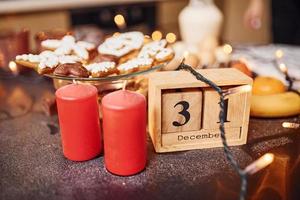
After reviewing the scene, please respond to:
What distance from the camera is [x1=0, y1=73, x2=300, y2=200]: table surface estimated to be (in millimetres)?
716

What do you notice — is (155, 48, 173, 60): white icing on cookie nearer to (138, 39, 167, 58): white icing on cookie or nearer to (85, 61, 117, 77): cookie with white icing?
(138, 39, 167, 58): white icing on cookie

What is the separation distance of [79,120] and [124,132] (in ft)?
0.37

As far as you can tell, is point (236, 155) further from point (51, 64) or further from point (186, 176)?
point (51, 64)

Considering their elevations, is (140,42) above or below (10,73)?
above

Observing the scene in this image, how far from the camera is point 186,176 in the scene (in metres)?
0.77

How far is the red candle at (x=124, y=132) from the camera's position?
724mm

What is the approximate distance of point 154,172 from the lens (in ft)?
2.57

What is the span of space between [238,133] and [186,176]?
0.19 m

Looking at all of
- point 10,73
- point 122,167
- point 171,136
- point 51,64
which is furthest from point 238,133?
point 10,73

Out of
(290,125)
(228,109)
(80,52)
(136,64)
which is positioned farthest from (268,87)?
(80,52)

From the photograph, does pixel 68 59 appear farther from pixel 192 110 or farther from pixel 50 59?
pixel 192 110

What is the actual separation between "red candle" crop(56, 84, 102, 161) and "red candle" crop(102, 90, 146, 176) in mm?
59

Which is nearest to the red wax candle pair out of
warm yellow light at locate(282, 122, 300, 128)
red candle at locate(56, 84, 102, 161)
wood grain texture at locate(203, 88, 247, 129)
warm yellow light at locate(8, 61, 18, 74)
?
red candle at locate(56, 84, 102, 161)

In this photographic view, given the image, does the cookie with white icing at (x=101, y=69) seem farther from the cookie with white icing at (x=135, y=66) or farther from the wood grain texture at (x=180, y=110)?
the wood grain texture at (x=180, y=110)
